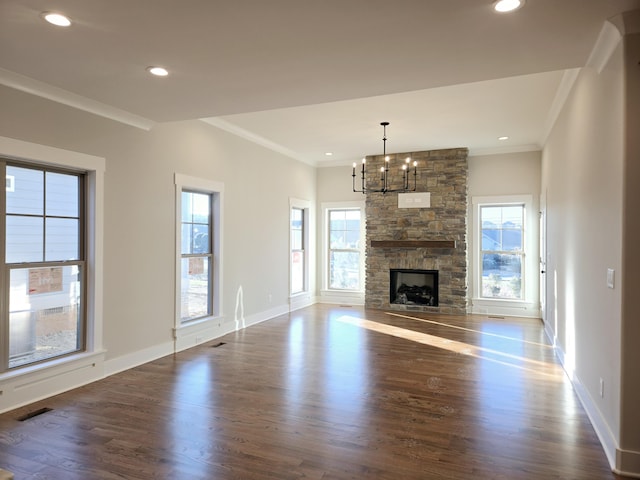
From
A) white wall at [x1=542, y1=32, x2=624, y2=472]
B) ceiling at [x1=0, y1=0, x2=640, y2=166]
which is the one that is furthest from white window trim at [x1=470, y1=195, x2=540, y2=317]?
ceiling at [x1=0, y1=0, x2=640, y2=166]

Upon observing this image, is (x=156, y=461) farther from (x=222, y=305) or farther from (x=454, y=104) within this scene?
(x=454, y=104)

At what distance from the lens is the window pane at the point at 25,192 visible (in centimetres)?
349

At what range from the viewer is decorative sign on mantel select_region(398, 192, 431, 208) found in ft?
25.7

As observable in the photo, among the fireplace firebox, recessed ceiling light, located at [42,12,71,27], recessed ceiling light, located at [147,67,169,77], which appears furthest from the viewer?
the fireplace firebox

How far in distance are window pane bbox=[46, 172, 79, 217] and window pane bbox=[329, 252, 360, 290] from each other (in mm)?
5728

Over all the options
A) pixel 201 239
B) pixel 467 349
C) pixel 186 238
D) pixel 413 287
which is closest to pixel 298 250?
pixel 413 287

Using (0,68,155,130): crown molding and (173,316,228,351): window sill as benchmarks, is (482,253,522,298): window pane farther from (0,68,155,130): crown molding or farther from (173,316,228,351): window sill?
(0,68,155,130): crown molding

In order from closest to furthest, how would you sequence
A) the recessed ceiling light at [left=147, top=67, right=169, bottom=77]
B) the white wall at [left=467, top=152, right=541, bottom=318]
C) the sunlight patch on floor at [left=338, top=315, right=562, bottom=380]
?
the recessed ceiling light at [left=147, top=67, right=169, bottom=77] < the sunlight patch on floor at [left=338, top=315, right=562, bottom=380] < the white wall at [left=467, top=152, right=541, bottom=318]

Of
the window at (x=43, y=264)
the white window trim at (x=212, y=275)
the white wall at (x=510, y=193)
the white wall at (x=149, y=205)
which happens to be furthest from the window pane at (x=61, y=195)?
the white wall at (x=510, y=193)

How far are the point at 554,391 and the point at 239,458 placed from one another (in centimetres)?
290

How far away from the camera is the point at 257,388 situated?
3861 millimetres

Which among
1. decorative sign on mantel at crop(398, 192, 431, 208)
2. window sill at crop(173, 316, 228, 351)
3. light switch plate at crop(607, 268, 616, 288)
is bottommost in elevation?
window sill at crop(173, 316, 228, 351)

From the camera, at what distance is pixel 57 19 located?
2422 mm

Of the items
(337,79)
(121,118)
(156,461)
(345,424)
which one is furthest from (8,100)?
(345,424)
